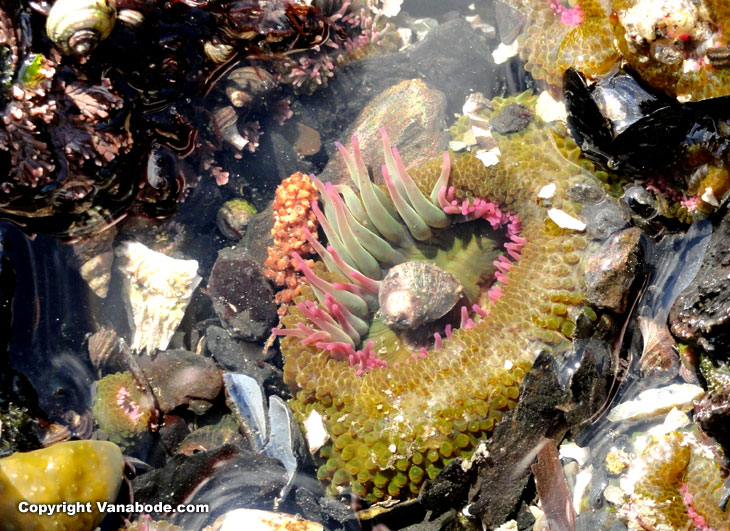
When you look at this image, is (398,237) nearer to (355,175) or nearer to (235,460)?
(355,175)

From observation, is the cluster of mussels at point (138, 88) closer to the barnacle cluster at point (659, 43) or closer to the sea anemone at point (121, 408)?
the sea anemone at point (121, 408)

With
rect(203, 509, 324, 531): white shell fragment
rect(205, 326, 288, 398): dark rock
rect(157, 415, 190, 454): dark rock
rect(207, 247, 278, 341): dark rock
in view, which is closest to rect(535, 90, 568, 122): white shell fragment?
rect(207, 247, 278, 341): dark rock

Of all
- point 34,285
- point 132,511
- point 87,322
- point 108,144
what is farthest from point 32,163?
point 132,511

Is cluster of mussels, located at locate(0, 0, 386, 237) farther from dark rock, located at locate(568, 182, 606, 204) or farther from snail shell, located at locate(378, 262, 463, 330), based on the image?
dark rock, located at locate(568, 182, 606, 204)

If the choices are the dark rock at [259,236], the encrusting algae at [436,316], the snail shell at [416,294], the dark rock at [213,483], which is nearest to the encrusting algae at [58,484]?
the dark rock at [213,483]

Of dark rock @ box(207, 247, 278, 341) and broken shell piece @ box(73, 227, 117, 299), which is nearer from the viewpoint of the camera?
broken shell piece @ box(73, 227, 117, 299)

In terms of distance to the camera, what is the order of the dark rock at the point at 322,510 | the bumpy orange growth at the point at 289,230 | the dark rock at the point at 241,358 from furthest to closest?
the bumpy orange growth at the point at 289,230
the dark rock at the point at 241,358
the dark rock at the point at 322,510

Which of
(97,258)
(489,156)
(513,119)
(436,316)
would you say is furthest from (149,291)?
(513,119)
